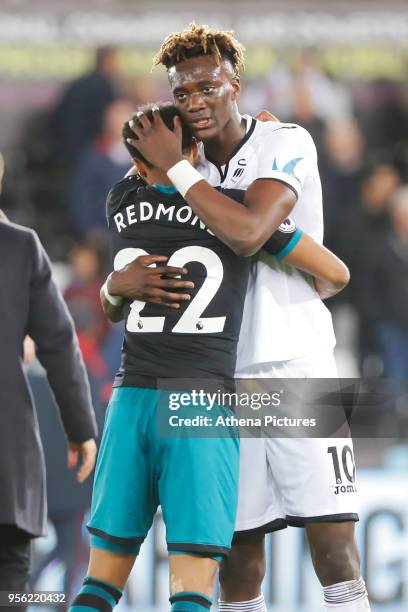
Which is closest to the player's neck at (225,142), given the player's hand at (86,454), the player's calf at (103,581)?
the player's hand at (86,454)

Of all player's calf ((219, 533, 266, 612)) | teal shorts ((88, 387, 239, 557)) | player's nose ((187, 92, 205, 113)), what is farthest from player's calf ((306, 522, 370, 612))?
player's nose ((187, 92, 205, 113))

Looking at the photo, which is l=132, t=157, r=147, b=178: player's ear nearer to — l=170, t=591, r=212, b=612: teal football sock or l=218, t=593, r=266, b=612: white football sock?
l=170, t=591, r=212, b=612: teal football sock

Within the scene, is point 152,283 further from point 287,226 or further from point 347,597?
point 347,597

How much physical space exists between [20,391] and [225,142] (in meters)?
1.11

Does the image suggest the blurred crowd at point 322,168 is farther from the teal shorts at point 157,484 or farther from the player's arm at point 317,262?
the teal shorts at point 157,484

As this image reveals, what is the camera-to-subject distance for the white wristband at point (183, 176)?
128 inches

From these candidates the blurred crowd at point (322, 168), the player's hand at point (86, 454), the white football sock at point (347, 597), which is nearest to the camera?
the white football sock at point (347, 597)

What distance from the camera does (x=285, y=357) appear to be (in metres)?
3.66

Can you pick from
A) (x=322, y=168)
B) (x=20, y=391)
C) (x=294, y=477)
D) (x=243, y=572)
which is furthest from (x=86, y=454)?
(x=322, y=168)

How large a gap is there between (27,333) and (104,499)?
907mm

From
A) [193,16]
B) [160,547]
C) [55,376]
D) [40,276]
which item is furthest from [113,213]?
[193,16]

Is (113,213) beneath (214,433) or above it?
above

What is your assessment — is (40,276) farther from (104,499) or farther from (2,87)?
(2,87)

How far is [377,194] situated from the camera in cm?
929
